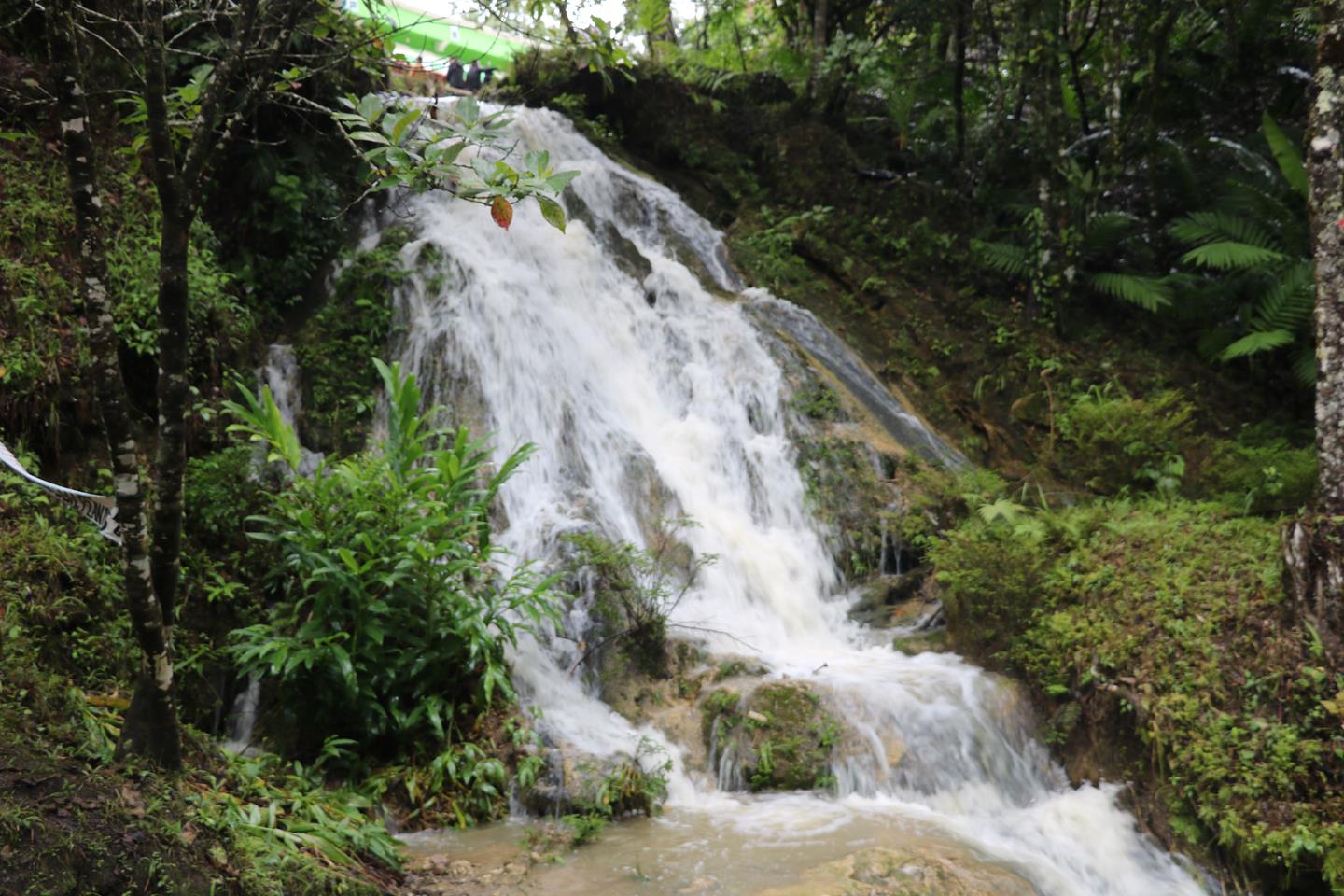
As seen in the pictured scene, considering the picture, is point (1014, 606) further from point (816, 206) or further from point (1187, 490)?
point (816, 206)

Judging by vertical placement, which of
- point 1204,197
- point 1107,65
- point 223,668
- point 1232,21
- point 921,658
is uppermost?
point 1232,21

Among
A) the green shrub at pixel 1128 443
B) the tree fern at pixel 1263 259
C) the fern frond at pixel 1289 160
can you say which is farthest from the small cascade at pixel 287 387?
the fern frond at pixel 1289 160

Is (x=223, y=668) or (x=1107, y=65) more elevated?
(x=1107, y=65)

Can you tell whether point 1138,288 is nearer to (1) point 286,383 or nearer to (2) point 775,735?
(2) point 775,735

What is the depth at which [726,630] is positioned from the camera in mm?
6988

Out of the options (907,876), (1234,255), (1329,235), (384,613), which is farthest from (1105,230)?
(384,613)

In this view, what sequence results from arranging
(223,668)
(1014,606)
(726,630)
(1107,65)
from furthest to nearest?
(1107,65) < (726,630) < (1014,606) < (223,668)

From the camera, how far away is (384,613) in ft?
16.1

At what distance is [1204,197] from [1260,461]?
223 inches

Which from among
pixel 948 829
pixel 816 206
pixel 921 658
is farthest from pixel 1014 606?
pixel 816 206

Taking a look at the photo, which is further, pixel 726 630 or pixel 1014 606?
pixel 726 630

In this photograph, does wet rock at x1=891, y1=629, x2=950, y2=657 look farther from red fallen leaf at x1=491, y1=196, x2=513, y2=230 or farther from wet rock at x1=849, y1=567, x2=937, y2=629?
red fallen leaf at x1=491, y1=196, x2=513, y2=230

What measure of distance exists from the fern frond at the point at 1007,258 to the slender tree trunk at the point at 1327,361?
17.7 ft

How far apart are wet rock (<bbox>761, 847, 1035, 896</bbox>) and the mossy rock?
93 centimetres
